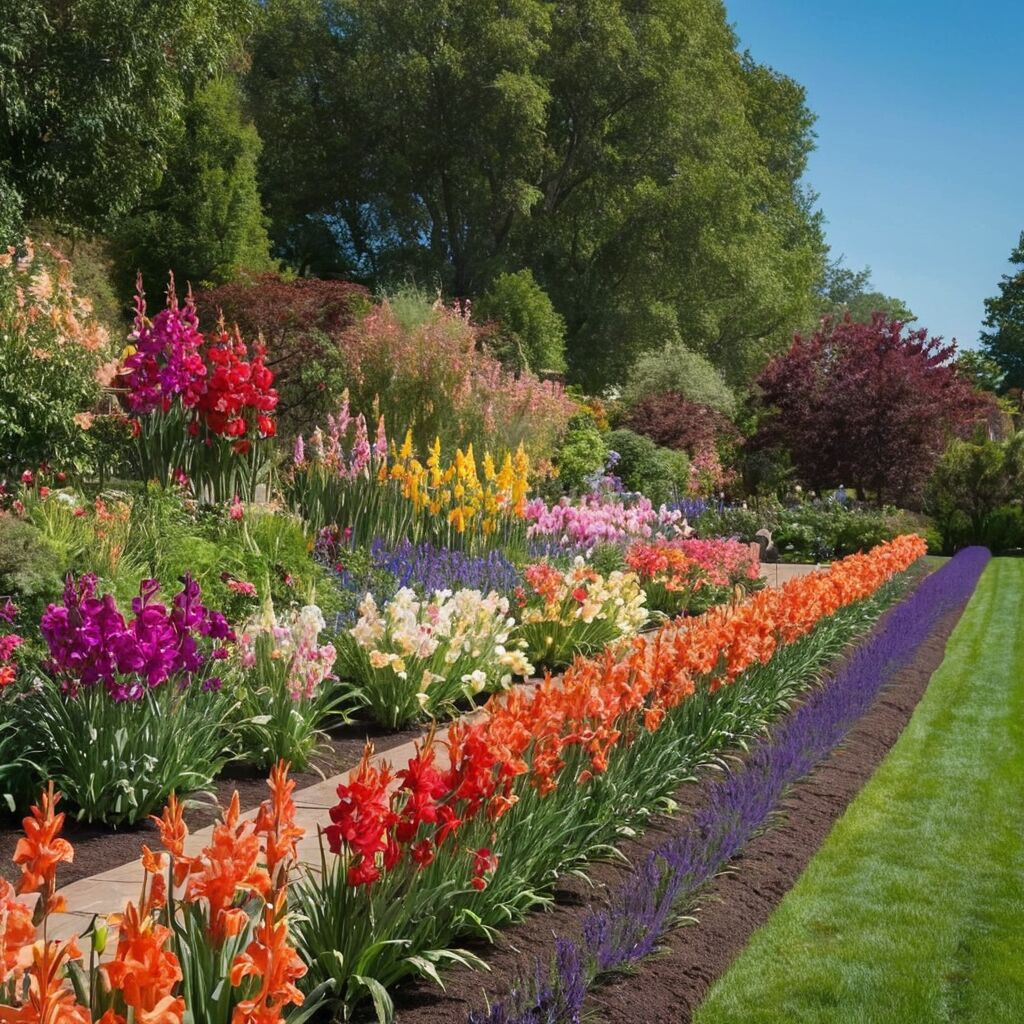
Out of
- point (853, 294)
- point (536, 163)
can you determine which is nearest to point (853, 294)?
point (853, 294)

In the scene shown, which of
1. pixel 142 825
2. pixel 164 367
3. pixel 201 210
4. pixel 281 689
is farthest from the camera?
pixel 201 210

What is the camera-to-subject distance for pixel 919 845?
505 centimetres

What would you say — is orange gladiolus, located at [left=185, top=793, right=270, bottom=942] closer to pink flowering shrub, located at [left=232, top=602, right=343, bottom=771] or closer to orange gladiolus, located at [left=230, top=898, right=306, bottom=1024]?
orange gladiolus, located at [left=230, top=898, right=306, bottom=1024]

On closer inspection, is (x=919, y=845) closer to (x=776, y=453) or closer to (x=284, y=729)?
(x=284, y=729)

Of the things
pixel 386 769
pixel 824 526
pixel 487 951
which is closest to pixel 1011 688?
pixel 487 951

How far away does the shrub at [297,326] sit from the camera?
2045 cm

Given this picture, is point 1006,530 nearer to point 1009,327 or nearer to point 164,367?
point 164,367

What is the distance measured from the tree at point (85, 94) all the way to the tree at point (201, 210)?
7.32 meters

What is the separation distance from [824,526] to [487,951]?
16228 mm

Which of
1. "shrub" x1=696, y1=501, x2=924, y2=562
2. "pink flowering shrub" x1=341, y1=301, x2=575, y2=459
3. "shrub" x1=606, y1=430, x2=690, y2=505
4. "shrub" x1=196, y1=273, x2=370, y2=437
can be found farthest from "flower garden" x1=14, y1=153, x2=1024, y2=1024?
"shrub" x1=196, y1=273, x2=370, y2=437

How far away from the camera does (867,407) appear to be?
66.2 ft

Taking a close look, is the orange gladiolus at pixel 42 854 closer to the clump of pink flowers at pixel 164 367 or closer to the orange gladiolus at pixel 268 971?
the orange gladiolus at pixel 268 971

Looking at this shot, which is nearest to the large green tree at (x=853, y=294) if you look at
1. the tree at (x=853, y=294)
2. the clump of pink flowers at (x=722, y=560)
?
the tree at (x=853, y=294)

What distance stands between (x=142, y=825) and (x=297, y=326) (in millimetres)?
17546
